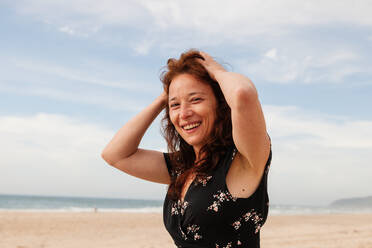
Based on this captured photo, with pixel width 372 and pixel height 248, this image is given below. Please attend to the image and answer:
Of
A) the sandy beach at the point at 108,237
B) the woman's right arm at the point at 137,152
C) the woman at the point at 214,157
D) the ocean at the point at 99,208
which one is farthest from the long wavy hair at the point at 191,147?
the ocean at the point at 99,208

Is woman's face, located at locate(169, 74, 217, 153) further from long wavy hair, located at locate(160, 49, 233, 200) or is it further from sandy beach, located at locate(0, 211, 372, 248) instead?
sandy beach, located at locate(0, 211, 372, 248)

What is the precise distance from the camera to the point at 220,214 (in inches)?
66.0

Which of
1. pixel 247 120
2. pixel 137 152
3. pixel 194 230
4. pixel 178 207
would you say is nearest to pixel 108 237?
pixel 137 152

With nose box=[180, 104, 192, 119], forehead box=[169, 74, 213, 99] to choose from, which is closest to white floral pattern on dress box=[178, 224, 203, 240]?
nose box=[180, 104, 192, 119]

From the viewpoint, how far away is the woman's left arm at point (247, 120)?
5.17ft

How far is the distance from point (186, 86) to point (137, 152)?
61 centimetres

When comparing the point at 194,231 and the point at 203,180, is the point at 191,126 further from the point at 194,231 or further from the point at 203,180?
the point at 194,231

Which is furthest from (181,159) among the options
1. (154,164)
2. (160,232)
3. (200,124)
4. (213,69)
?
(160,232)

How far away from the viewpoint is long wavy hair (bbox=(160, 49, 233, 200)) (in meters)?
1.84

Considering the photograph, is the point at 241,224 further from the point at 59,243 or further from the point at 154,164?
the point at 59,243

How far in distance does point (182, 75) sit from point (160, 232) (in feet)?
41.3

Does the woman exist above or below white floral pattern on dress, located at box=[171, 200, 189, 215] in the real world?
above

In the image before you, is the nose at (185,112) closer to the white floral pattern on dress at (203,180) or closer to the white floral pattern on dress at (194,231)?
the white floral pattern on dress at (203,180)

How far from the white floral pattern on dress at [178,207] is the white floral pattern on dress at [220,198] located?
143 mm
